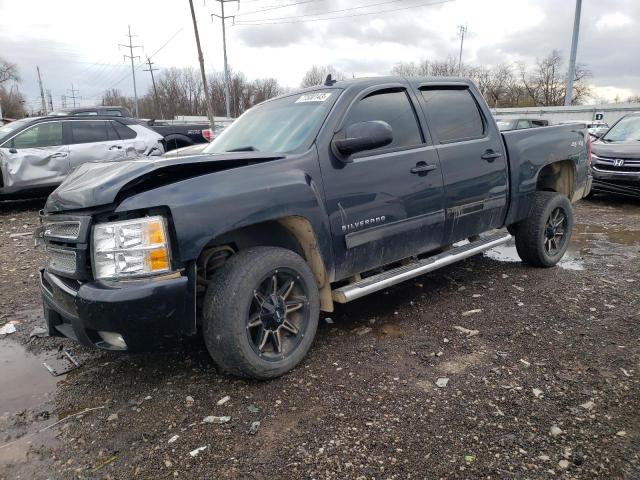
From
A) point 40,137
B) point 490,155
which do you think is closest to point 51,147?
point 40,137

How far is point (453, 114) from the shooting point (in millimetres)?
4301

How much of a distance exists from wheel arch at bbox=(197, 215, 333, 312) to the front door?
141mm

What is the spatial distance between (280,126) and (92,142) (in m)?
7.13

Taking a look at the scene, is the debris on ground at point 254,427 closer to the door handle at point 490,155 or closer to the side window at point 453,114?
the side window at point 453,114

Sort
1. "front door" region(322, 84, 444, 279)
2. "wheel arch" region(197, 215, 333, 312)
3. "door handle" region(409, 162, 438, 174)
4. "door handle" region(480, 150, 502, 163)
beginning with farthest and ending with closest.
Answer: "door handle" region(480, 150, 502, 163) < "door handle" region(409, 162, 438, 174) < "front door" region(322, 84, 444, 279) < "wheel arch" region(197, 215, 333, 312)

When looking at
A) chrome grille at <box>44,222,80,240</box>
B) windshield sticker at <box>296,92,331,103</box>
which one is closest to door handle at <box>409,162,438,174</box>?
windshield sticker at <box>296,92,331,103</box>

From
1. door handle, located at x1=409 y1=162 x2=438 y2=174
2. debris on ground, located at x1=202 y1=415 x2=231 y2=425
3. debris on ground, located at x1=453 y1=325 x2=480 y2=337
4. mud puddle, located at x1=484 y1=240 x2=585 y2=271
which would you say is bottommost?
mud puddle, located at x1=484 y1=240 x2=585 y2=271

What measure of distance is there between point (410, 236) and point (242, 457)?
2.07 meters

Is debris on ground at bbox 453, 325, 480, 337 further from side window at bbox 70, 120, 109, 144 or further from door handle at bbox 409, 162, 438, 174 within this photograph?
side window at bbox 70, 120, 109, 144

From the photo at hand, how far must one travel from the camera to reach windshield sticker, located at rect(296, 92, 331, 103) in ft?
11.9

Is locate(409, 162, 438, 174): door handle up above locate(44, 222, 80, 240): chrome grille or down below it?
above

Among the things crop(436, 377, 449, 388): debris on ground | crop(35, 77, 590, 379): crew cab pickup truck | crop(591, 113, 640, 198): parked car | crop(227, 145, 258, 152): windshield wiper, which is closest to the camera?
crop(35, 77, 590, 379): crew cab pickup truck

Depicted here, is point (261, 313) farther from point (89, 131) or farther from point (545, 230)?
point (89, 131)

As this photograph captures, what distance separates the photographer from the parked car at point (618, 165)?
9.09m
